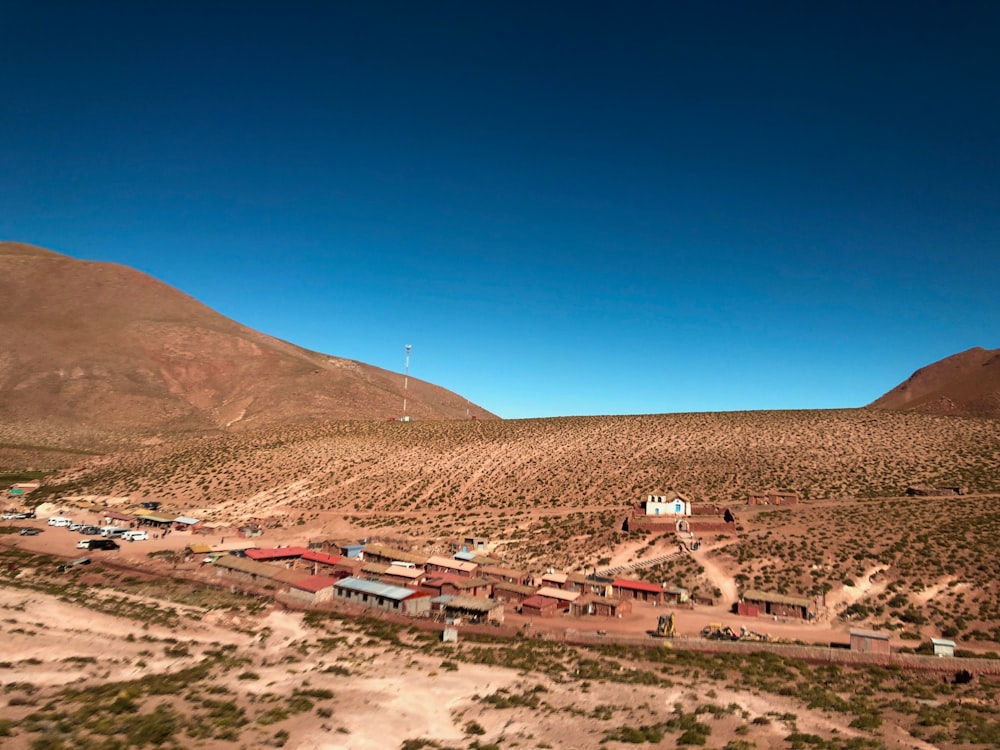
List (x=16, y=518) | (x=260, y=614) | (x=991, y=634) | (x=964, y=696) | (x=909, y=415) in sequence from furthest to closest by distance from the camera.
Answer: (x=909, y=415), (x=16, y=518), (x=260, y=614), (x=991, y=634), (x=964, y=696)

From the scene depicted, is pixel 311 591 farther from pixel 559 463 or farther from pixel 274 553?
pixel 559 463

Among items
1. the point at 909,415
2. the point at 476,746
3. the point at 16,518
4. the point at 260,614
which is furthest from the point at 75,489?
the point at 909,415

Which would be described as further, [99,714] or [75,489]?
[75,489]

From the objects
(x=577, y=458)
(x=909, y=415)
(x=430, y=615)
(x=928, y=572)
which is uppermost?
(x=909, y=415)

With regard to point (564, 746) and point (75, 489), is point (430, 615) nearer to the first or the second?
point (564, 746)

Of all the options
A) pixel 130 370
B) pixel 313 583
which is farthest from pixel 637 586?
pixel 130 370
